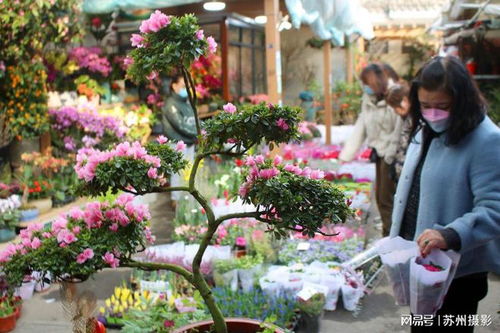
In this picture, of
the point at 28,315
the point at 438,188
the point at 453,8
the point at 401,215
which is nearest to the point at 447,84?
the point at 438,188

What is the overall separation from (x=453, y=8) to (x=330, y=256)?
27.3 ft

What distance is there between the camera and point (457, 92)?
91.0 inches

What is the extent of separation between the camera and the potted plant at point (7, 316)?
13.6ft

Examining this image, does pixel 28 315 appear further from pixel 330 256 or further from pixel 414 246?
pixel 414 246

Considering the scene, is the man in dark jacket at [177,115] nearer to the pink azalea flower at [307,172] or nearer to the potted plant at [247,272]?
the potted plant at [247,272]

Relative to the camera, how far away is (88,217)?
2055mm

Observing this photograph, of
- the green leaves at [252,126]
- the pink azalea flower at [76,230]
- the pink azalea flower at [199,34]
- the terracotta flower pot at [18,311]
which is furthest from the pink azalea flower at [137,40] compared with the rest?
the terracotta flower pot at [18,311]

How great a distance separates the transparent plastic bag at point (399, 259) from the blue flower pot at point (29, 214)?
4201mm

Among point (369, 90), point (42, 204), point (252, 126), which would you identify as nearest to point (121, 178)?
point (252, 126)

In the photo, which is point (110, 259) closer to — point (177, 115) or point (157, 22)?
point (157, 22)

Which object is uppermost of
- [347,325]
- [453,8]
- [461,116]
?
[453,8]

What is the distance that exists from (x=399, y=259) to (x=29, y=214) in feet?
14.1

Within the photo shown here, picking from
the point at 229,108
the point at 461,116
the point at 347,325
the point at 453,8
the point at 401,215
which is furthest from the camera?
the point at 453,8

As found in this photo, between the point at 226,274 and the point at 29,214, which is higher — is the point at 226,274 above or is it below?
below
